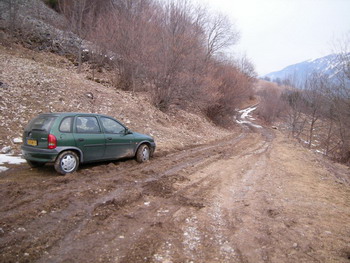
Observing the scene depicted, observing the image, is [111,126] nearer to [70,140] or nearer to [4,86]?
[70,140]

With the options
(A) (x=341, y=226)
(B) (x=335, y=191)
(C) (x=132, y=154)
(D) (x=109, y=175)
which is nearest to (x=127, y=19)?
(C) (x=132, y=154)

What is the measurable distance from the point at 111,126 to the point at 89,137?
3.20 ft

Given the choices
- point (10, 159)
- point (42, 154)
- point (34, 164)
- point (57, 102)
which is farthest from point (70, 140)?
point (57, 102)

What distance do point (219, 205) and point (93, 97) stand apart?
10953 millimetres

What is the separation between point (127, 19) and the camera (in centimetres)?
1961

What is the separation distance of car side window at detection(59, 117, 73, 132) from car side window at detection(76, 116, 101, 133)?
0.62 feet

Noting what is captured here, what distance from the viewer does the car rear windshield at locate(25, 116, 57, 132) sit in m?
6.21

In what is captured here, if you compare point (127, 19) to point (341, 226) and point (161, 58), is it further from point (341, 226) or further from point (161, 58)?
point (341, 226)

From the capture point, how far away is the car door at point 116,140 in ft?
24.1

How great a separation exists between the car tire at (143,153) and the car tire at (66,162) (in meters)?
2.19

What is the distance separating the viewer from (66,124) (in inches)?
254

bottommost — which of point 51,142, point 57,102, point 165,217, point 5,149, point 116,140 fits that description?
point 165,217

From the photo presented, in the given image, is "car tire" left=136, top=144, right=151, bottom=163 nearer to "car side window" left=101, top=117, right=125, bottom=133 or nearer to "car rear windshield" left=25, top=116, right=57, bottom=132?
"car side window" left=101, top=117, right=125, bottom=133

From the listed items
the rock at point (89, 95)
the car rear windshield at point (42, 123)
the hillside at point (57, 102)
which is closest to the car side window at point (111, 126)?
the car rear windshield at point (42, 123)
